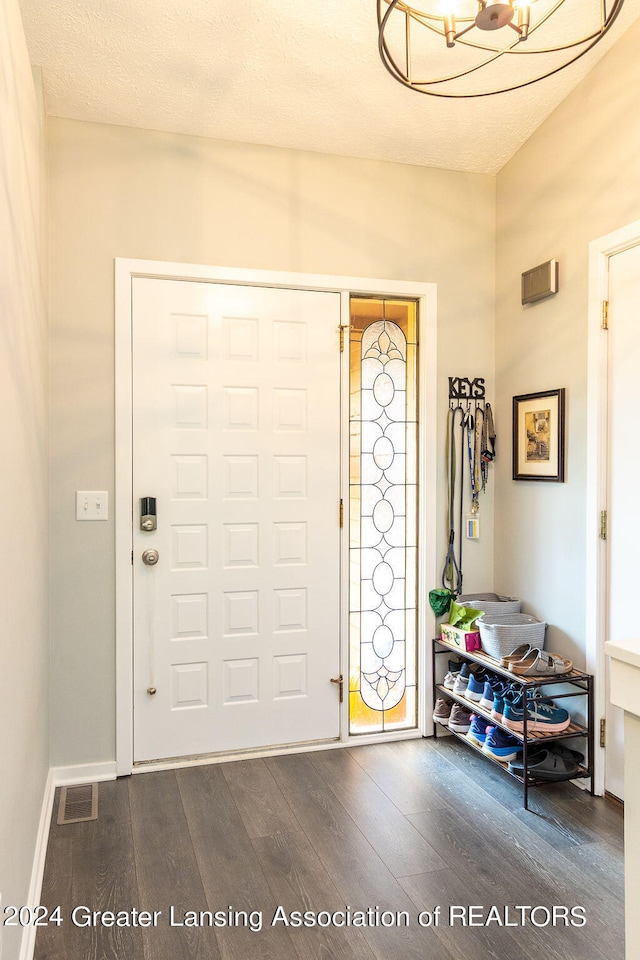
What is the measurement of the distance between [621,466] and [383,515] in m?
1.11

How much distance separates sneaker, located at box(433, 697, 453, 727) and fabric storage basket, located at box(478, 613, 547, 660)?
0.42 metres

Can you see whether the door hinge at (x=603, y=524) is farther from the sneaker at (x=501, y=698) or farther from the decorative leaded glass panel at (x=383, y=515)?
the decorative leaded glass panel at (x=383, y=515)

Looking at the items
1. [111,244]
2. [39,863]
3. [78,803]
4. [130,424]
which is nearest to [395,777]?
[78,803]

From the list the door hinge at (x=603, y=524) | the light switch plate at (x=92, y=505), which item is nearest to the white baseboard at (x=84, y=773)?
the light switch plate at (x=92, y=505)

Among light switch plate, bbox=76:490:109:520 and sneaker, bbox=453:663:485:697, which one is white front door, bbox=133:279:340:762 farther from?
sneaker, bbox=453:663:485:697

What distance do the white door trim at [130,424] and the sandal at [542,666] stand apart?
62cm

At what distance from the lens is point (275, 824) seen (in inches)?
95.9

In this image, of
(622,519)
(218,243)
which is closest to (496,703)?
(622,519)

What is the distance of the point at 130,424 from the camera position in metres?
2.85

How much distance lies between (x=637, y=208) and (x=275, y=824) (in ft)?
8.57

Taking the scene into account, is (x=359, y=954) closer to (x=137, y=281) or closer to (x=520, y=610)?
(x=520, y=610)

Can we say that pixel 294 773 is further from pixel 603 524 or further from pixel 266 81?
pixel 266 81

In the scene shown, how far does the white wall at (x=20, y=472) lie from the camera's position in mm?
1455

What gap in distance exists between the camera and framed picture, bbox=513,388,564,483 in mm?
2896
